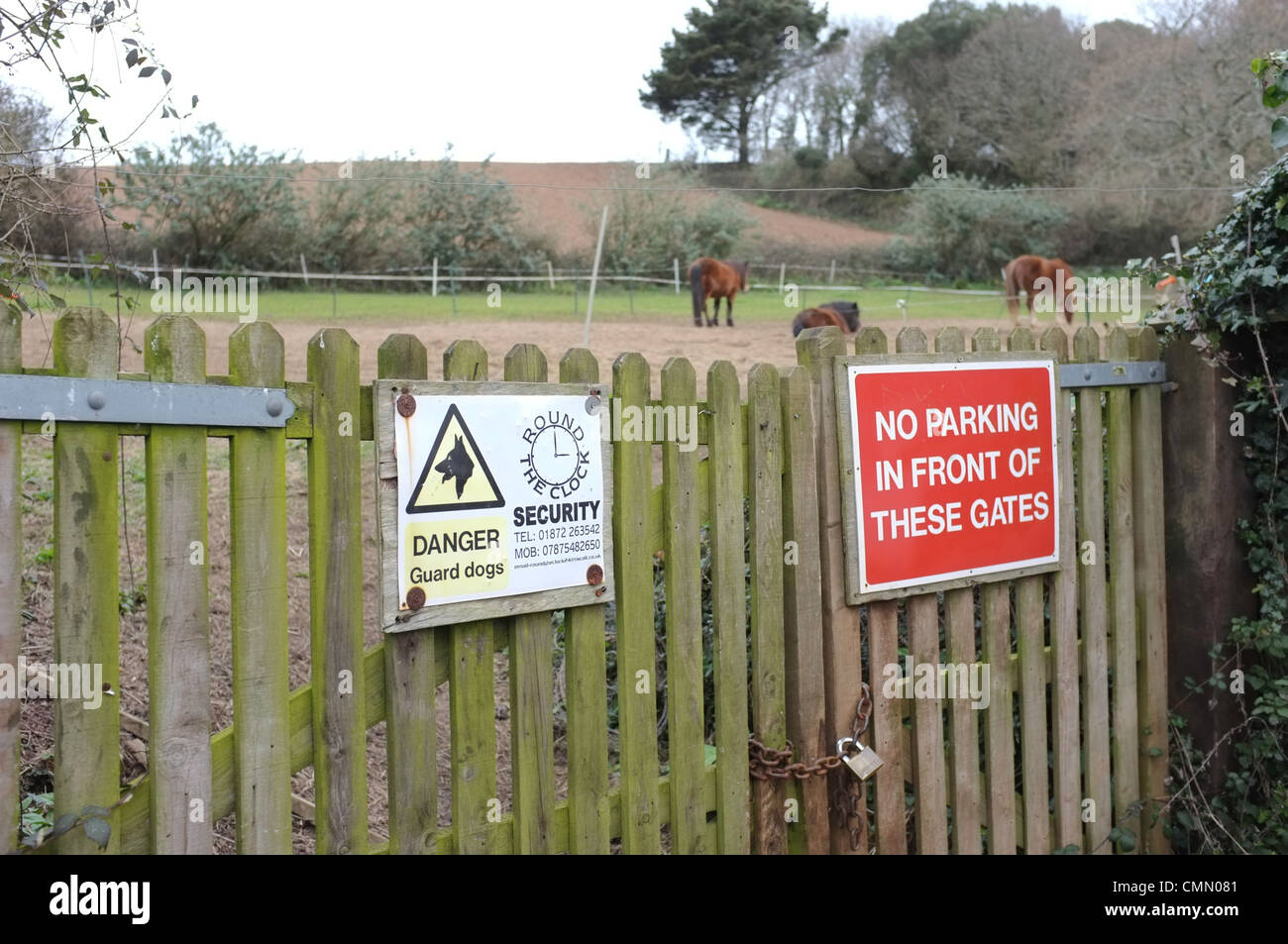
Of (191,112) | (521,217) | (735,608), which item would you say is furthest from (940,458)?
(521,217)

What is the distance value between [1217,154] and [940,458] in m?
31.0

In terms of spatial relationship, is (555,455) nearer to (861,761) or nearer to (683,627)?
(683,627)

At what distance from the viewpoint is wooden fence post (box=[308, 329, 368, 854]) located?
8.55ft

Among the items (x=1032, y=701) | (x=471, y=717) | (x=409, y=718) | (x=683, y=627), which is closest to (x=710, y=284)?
(x=1032, y=701)

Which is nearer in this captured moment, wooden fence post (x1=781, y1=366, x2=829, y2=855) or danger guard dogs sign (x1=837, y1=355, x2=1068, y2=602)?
wooden fence post (x1=781, y1=366, x2=829, y2=855)

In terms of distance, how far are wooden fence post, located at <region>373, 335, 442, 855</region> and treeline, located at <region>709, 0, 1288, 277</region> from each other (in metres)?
7.74

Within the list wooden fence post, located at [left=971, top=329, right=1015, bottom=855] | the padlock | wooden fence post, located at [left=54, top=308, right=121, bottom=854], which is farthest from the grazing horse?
wooden fence post, located at [left=54, top=308, right=121, bottom=854]

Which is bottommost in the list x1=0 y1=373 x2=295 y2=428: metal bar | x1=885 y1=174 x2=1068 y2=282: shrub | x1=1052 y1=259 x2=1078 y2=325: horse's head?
x1=0 y1=373 x2=295 y2=428: metal bar

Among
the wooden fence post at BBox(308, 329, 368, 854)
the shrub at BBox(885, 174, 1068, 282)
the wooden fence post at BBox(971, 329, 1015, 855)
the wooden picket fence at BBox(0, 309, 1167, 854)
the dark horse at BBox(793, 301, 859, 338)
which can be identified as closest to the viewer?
the wooden picket fence at BBox(0, 309, 1167, 854)

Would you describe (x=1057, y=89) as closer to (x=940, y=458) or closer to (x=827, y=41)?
(x=827, y=41)

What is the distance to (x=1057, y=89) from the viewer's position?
47969mm

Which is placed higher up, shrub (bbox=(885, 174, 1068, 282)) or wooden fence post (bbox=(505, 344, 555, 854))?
shrub (bbox=(885, 174, 1068, 282))

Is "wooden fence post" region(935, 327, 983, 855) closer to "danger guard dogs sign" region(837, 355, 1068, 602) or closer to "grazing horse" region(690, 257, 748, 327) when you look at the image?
"danger guard dogs sign" region(837, 355, 1068, 602)

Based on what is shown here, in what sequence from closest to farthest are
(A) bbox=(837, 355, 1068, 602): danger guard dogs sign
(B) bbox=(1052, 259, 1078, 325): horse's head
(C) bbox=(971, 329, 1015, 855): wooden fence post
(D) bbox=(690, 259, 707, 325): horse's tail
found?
(A) bbox=(837, 355, 1068, 602): danger guard dogs sign → (C) bbox=(971, 329, 1015, 855): wooden fence post → (B) bbox=(1052, 259, 1078, 325): horse's head → (D) bbox=(690, 259, 707, 325): horse's tail
